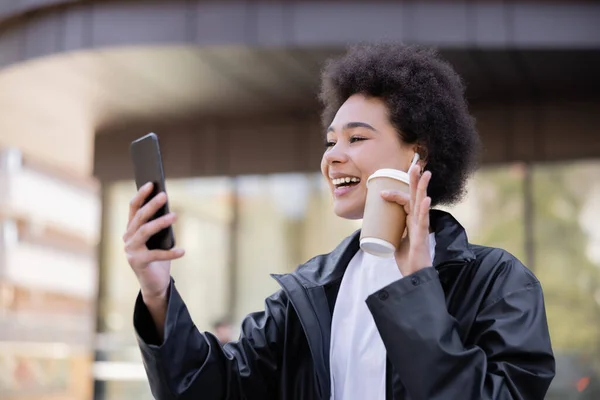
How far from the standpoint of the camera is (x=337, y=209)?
6.66 feet

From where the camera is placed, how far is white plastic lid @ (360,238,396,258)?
1694mm

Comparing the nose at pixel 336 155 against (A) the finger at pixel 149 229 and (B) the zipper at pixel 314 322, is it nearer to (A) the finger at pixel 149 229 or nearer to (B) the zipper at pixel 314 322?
(B) the zipper at pixel 314 322

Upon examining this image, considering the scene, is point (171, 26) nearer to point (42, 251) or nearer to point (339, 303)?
point (339, 303)

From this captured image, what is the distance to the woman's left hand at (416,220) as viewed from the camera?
166 cm

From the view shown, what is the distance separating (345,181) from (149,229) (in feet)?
1.80

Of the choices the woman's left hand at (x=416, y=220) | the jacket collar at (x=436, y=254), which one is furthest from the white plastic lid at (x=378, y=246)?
the jacket collar at (x=436, y=254)

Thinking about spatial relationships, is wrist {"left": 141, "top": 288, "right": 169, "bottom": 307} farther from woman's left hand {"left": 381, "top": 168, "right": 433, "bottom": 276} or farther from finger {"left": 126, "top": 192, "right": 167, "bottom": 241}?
woman's left hand {"left": 381, "top": 168, "right": 433, "bottom": 276}

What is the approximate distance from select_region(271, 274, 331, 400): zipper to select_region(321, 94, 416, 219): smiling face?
218 mm

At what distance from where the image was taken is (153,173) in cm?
178

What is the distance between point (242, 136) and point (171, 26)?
10.4 feet

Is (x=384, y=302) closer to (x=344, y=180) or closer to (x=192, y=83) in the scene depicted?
(x=344, y=180)

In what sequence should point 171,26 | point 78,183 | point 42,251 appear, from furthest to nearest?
1. point 42,251
2. point 78,183
3. point 171,26

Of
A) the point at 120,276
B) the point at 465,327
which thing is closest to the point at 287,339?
the point at 465,327

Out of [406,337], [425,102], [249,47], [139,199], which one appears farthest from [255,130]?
[406,337]
